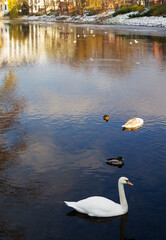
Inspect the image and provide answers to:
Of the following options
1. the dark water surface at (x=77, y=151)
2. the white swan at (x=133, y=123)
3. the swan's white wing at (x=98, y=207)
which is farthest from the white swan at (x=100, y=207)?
the white swan at (x=133, y=123)

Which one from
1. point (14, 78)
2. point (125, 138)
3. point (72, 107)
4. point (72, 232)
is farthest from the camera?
point (14, 78)

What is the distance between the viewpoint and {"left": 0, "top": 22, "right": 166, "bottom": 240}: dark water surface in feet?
27.1

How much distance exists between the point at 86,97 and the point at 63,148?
732 cm

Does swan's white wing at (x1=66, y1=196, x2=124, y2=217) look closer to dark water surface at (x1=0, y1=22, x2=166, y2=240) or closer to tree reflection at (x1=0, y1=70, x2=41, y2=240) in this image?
dark water surface at (x1=0, y1=22, x2=166, y2=240)

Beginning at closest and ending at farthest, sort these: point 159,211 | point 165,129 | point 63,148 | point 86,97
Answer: point 159,211
point 63,148
point 165,129
point 86,97

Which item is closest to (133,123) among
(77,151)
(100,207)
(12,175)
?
(77,151)

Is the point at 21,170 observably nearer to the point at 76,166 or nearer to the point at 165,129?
the point at 76,166

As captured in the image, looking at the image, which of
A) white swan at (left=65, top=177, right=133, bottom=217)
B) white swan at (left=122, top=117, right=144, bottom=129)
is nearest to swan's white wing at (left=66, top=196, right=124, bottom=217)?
white swan at (left=65, top=177, right=133, bottom=217)

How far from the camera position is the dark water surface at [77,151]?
27.1 ft

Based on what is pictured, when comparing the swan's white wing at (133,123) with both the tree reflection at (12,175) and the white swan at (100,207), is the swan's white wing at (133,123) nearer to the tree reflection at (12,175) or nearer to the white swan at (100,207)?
the tree reflection at (12,175)

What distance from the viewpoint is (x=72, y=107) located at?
57.1ft

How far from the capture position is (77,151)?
40.3 ft

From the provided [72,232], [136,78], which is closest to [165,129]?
[72,232]

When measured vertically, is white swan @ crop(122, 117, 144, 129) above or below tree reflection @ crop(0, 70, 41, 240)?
above
